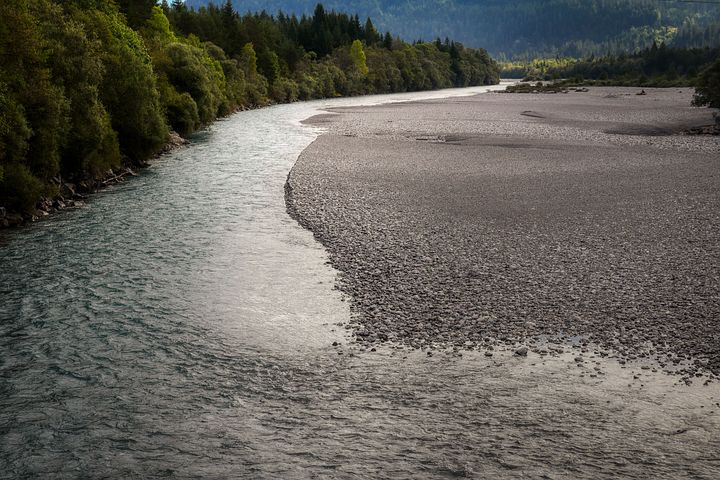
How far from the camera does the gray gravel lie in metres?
14.5

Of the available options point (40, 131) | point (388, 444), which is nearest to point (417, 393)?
point (388, 444)

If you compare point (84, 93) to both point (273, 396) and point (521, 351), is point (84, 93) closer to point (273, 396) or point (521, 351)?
point (273, 396)

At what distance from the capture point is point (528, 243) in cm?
2128

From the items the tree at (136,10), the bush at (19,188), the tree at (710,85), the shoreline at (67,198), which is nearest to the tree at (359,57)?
the tree at (136,10)

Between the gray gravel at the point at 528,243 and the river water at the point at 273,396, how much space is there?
4.12 feet

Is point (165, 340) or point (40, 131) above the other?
point (40, 131)

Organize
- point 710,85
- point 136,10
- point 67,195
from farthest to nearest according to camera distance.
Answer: point 136,10 → point 710,85 → point 67,195

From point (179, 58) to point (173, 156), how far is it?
15.5 m

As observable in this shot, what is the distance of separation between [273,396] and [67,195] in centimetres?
2353

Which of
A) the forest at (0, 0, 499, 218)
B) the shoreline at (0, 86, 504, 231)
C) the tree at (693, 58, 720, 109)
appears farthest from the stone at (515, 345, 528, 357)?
the tree at (693, 58, 720, 109)

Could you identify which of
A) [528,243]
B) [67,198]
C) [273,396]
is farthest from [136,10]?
[273,396]

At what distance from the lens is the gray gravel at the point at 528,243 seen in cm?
1450

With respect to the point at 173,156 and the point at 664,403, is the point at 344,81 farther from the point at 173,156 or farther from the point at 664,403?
the point at 664,403

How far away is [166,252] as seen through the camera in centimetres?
2152
